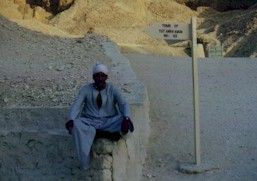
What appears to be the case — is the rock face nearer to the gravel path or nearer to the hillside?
the hillside

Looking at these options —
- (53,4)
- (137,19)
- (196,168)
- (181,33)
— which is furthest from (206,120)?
(53,4)

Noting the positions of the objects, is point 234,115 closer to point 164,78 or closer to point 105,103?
point 164,78

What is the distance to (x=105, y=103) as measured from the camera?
245 inches

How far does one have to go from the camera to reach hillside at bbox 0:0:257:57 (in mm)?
28531

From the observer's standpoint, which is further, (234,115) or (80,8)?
(80,8)

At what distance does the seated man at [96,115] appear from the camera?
6.00 meters

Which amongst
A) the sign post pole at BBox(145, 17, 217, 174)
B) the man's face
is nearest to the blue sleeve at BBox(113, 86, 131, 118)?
the man's face

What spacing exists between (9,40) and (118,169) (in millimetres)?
7403

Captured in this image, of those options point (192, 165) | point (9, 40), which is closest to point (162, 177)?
point (192, 165)

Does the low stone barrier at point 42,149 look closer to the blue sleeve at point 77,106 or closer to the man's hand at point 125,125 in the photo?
the man's hand at point 125,125

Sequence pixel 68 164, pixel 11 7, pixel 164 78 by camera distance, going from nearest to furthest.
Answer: pixel 68 164, pixel 164 78, pixel 11 7

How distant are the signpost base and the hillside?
1906 centimetres

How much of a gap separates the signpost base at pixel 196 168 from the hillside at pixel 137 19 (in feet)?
62.5

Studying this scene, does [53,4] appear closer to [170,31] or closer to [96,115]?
[170,31]
